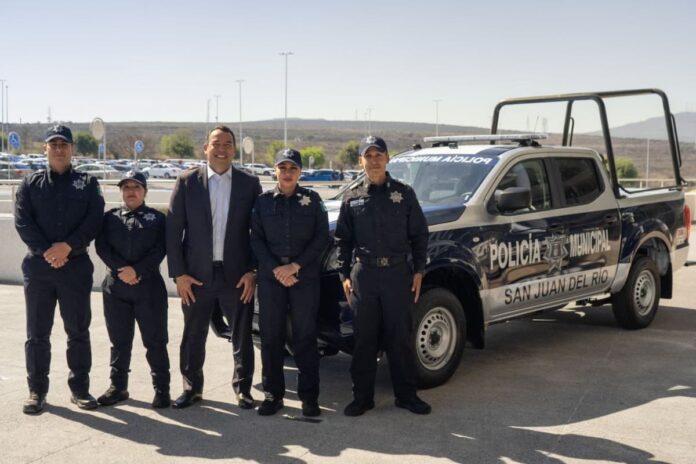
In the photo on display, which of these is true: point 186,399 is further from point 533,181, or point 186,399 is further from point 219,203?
point 533,181

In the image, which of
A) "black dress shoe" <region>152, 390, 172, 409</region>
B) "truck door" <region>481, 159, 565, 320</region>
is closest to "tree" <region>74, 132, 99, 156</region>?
"truck door" <region>481, 159, 565, 320</region>

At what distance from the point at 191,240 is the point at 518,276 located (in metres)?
2.83

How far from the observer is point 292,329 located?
19.2 feet

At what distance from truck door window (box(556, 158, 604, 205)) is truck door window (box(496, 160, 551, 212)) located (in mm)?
272

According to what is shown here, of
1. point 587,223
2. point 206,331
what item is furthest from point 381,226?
point 587,223

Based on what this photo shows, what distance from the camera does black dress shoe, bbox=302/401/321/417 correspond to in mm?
5805

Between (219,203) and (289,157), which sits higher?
(289,157)

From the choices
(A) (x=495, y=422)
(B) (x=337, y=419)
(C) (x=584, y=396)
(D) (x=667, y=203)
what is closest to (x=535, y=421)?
(A) (x=495, y=422)

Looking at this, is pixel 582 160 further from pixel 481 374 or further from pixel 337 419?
pixel 337 419

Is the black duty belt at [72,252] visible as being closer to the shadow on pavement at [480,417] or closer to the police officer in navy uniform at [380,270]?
the shadow on pavement at [480,417]

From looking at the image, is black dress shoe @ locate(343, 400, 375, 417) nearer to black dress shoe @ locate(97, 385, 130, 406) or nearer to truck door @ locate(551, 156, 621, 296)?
black dress shoe @ locate(97, 385, 130, 406)

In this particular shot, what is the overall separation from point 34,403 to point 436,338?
2898mm

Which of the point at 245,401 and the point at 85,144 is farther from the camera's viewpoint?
the point at 85,144

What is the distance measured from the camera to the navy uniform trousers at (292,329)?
577cm
